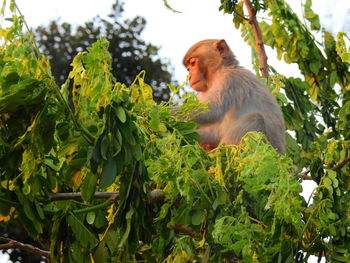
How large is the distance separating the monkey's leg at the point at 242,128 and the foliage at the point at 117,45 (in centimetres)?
977

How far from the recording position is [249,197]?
3.64m

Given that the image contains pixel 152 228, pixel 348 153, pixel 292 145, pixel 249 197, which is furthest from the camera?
pixel 292 145

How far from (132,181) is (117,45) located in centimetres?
1328

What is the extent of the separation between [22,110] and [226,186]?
107cm

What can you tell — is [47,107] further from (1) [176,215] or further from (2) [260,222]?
(2) [260,222]

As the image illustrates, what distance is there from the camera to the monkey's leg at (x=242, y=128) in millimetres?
5784

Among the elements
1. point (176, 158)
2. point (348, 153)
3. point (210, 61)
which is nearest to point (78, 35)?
point (210, 61)

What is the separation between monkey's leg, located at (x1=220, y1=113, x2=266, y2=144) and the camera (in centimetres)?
578

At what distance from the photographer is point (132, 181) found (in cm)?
308

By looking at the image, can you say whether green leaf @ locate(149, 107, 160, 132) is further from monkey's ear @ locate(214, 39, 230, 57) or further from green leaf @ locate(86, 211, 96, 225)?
monkey's ear @ locate(214, 39, 230, 57)

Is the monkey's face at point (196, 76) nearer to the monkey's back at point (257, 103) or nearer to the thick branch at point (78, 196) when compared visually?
the monkey's back at point (257, 103)

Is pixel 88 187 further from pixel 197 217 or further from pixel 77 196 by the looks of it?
pixel 197 217

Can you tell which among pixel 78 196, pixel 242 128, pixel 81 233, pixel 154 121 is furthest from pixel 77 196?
pixel 242 128

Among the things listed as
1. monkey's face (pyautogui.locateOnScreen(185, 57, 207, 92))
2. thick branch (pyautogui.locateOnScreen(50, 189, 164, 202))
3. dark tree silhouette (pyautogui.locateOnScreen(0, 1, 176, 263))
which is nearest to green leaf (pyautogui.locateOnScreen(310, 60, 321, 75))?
monkey's face (pyautogui.locateOnScreen(185, 57, 207, 92))
